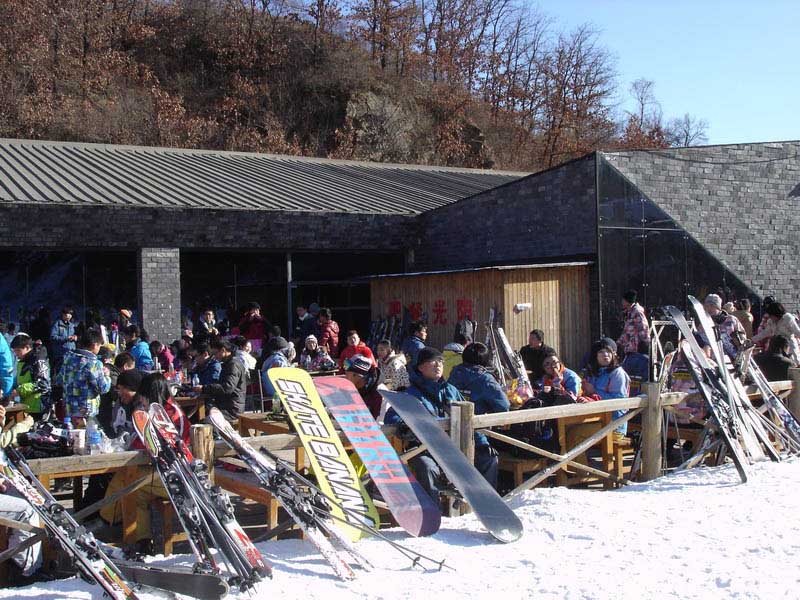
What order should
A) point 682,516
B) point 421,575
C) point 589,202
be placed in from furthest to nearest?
point 589,202
point 682,516
point 421,575

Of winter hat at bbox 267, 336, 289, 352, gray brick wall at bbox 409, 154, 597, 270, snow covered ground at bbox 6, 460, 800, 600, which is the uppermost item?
gray brick wall at bbox 409, 154, 597, 270

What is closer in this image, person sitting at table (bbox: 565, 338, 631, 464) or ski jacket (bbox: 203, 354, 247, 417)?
ski jacket (bbox: 203, 354, 247, 417)

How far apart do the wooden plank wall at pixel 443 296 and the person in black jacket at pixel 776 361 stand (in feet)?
15.4

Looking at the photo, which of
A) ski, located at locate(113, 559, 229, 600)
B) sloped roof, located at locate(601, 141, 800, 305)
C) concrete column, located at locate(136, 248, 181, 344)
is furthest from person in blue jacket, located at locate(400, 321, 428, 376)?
ski, located at locate(113, 559, 229, 600)

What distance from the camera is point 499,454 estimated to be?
7113 millimetres

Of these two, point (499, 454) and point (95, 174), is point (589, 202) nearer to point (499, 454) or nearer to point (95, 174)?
point (499, 454)

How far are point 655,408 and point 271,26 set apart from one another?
33319 millimetres

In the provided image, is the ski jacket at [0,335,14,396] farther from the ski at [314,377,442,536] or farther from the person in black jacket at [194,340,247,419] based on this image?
the ski at [314,377,442,536]

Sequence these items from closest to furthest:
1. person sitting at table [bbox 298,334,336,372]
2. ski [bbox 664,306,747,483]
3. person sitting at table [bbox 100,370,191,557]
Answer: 1. person sitting at table [bbox 100,370,191,557]
2. ski [bbox 664,306,747,483]
3. person sitting at table [bbox 298,334,336,372]

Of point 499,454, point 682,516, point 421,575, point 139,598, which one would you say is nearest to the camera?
point 139,598

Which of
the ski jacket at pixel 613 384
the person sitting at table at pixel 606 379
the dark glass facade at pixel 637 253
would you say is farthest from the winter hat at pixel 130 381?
the dark glass facade at pixel 637 253

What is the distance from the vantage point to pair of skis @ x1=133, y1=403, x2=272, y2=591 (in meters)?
4.41

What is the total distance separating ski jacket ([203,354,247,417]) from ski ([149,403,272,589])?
2.68 meters

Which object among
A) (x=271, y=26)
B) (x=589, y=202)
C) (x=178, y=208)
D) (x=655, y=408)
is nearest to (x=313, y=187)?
Result: (x=178, y=208)
